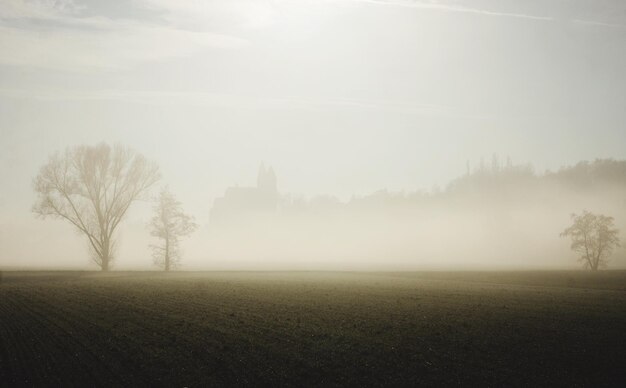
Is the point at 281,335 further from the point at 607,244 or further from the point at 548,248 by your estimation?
the point at 548,248

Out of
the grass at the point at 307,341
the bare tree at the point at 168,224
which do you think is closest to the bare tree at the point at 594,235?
the grass at the point at 307,341

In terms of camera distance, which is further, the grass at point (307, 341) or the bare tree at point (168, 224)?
the bare tree at point (168, 224)

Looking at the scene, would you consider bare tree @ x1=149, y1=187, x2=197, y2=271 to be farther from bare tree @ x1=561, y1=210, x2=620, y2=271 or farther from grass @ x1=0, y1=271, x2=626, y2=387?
bare tree @ x1=561, y1=210, x2=620, y2=271

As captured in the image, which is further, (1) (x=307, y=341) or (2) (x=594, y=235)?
(2) (x=594, y=235)

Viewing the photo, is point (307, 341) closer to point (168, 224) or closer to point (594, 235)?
point (168, 224)

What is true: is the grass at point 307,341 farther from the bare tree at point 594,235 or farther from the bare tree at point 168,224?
the bare tree at point 594,235

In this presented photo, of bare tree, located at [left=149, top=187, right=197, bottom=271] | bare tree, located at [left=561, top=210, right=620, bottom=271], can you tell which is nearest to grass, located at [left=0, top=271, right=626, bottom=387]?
bare tree, located at [left=149, top=187, right=197, bottom=271]

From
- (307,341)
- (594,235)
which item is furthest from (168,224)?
(594,235)

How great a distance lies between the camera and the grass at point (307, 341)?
1428cm

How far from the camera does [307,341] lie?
17.9m

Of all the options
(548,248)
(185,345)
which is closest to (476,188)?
(548,248)

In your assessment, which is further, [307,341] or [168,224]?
[168,224]

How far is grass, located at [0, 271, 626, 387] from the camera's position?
1428 centimetres

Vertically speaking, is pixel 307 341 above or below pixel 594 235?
below
